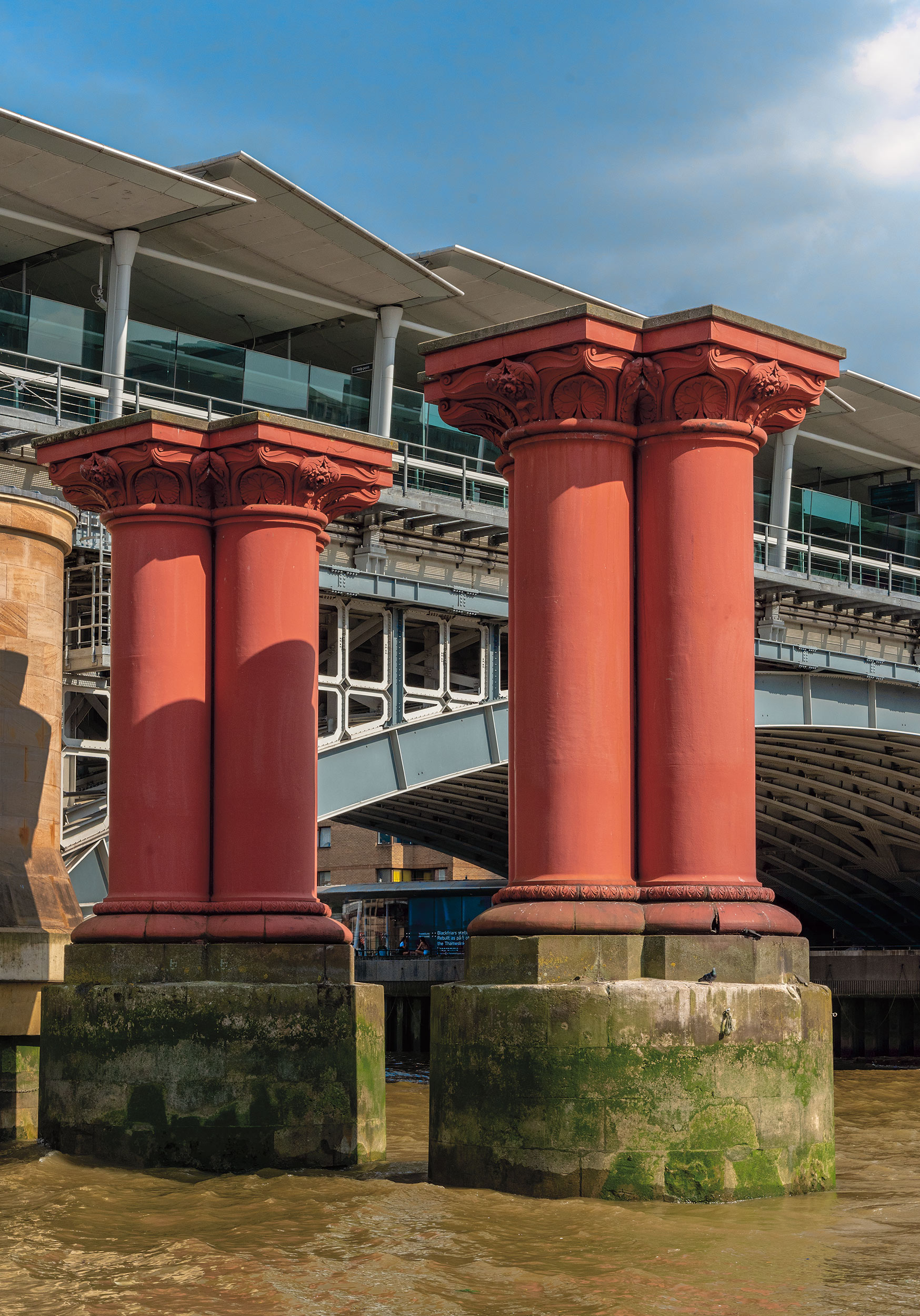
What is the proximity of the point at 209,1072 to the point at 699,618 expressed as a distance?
5.39 metres

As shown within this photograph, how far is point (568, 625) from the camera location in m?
11.6

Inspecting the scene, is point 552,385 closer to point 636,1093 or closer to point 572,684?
point 572,684

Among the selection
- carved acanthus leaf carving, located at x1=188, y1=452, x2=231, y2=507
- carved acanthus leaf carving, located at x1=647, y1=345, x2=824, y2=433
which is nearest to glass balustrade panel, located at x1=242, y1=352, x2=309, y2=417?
carved acanthus leaf carving, located at x1=188, y1=452, x2=231, y2=507

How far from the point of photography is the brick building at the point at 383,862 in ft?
262

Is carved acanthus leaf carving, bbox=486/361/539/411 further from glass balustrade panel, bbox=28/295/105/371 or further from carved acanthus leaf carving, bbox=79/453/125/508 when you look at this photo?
glass balustrade panel, bbox=28/295/105/371

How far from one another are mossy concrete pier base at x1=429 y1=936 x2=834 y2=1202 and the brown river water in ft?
0.64

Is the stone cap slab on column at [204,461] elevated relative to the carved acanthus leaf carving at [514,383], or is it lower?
elevated

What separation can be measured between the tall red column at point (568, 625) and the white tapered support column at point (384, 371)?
55.4ft

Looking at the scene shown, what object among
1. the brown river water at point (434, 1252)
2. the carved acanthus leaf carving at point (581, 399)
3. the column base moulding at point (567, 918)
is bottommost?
the brown river water at point (434, 1252)

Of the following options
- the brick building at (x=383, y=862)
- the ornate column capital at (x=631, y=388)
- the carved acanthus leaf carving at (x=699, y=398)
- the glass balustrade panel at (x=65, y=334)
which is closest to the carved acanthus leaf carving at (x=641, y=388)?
the ornate column capital at (x=631, y=388)

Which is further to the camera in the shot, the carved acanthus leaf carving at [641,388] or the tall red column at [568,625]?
the carved acanthus leaf carving at [641,388]

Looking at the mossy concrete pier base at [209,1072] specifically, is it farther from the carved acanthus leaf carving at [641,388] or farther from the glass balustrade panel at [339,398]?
the glass balustrade panel at [339,398]

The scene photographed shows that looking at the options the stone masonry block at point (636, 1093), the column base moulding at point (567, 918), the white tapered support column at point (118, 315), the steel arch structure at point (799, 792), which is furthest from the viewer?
the steel arch structure at point (799, 792)

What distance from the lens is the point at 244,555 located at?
15516 mm
